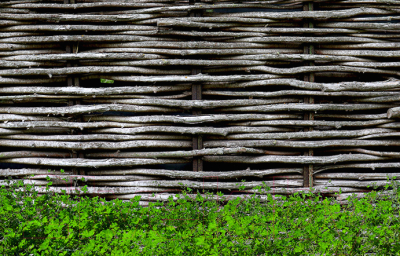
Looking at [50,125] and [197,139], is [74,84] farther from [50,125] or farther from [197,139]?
[197,139]

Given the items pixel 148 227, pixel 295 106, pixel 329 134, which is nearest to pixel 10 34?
pixel 148 227

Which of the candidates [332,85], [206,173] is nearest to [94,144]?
[206,173]

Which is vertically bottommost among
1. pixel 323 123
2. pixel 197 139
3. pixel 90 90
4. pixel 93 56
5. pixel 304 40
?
pixel 197 139

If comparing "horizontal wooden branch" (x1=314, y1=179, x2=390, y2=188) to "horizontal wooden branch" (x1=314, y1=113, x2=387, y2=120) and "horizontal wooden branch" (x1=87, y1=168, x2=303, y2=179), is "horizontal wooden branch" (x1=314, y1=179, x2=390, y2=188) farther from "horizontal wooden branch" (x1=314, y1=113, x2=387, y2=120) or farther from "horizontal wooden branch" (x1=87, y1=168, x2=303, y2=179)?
"horizontal wooden branch" (x1=314, y1=113, x2=387, y2=120)

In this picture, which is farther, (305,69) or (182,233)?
(305,69)

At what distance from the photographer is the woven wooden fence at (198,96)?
6.98 feet

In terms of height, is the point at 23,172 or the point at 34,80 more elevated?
the point at 34,80

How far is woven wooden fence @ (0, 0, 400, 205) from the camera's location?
2127 millimetres

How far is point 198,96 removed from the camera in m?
2.16

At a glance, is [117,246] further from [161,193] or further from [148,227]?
[161,193]

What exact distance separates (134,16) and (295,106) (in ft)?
4.64

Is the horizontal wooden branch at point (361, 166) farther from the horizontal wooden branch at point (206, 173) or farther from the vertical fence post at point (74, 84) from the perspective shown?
the vertical fence post at point (74, 84)

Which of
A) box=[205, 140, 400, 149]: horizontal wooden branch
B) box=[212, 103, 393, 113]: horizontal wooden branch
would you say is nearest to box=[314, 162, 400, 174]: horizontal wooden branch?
box=[205, 140, 400, 149]: horizontal wooden branch

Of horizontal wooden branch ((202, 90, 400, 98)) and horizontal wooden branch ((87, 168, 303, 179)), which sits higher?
horizontal wooden branch ((202, 90, 400, 98))
